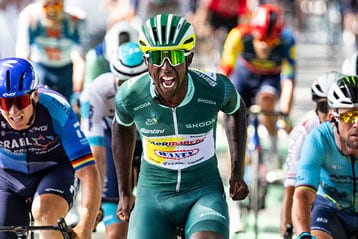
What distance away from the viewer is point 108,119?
8680mm

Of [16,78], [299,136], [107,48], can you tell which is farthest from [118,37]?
[16,78]

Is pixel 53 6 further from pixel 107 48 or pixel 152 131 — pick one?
pixel 152 131

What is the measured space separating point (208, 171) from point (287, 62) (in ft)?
18.0

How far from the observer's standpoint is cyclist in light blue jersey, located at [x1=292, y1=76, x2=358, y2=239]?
6.87 meters

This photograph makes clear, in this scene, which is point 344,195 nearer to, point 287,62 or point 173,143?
point 173,143

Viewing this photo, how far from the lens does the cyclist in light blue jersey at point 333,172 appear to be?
6867 millimetres

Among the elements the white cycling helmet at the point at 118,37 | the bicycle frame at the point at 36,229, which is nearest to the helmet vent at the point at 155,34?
the bicycle frame at the point at 36,229

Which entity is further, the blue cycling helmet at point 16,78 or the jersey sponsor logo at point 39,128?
the jersey sponsor logo at point 39,128

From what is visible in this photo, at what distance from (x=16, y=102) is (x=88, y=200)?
2.44ft

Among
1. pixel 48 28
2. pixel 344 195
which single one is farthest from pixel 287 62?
pixel 344 195

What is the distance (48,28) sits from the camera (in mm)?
12297

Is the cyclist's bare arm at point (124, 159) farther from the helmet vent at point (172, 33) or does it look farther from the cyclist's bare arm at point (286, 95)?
the cyclist's bare arm at point (286, 95)

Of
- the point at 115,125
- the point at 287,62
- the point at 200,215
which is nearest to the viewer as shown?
the point at 200,215

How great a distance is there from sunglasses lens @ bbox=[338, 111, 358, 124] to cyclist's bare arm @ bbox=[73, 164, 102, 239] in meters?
1.61
